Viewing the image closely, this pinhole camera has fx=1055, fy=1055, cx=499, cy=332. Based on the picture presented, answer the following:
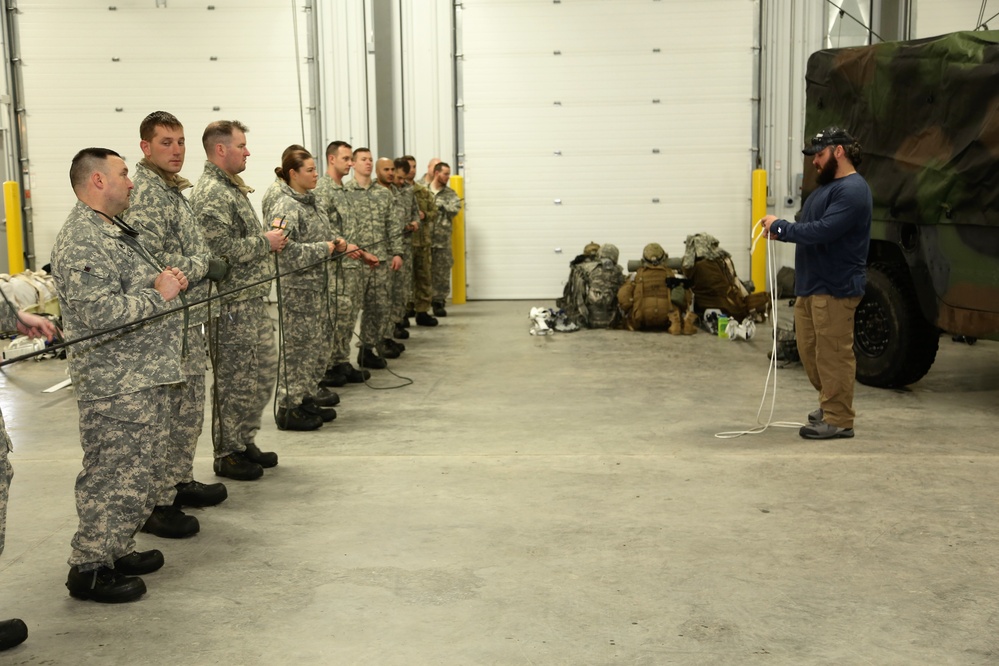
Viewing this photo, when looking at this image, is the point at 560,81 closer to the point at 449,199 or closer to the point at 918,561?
the point at 449,199

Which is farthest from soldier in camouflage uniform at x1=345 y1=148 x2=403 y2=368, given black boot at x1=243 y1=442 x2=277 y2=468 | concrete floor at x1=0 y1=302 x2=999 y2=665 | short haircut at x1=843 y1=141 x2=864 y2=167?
short haircut at x1=843 y1=141 x2=864 y2=167

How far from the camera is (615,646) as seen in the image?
11.4 ft

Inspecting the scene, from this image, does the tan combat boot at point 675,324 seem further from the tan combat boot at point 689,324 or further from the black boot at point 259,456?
the black boot at point 259,456

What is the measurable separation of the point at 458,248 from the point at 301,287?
25.5ft

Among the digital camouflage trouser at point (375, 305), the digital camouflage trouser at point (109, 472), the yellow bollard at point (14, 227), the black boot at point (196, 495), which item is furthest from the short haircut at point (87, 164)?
the yellow bollard at point (14, 227)

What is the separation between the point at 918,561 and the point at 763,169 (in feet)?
33.9

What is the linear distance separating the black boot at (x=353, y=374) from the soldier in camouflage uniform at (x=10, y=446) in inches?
191

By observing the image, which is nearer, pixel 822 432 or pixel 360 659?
pixel 360 659

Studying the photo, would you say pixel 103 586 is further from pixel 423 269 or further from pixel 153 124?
pixel 423 269

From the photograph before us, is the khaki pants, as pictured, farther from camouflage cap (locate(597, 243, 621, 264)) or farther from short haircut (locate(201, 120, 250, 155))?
camouflage cap (locate(597, 243, 621, 264))

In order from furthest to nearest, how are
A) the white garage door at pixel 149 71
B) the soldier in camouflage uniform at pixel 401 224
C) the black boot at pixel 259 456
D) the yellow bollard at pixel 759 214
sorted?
the white garage door at pixel 149 71, the yellow bollard at pixel 759 214, the soldier in camouflage uniform at pixel 401 224, the black boot at pixel 259 456

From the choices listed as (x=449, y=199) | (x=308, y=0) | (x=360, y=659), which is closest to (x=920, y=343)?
(x=360, y=659)

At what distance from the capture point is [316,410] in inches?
270

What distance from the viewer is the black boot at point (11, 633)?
3.51 metres
